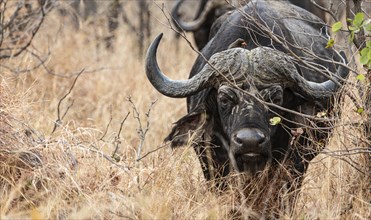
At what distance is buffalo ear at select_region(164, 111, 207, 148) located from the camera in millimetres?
5598

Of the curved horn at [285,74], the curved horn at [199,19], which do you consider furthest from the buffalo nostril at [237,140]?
the curved horn at [199,19]

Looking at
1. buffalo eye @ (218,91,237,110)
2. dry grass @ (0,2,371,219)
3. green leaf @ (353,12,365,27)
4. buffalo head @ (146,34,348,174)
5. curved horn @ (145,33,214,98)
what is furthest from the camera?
curved horn @ (145,33,214,98)

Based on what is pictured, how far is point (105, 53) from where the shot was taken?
396 inches

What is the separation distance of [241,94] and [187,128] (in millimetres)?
531

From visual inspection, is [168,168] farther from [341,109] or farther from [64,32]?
[64,32]

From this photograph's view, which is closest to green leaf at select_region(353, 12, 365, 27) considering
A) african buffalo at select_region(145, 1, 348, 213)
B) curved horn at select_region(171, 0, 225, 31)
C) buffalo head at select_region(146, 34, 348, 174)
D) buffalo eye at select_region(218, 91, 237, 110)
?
african buffalo at select_region(145, 1, 348, 213)

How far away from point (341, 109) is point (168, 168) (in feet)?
3.33

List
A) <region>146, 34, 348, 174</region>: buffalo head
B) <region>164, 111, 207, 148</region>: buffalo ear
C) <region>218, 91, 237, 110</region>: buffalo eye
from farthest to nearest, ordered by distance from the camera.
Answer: <region>164, 111, 207, 148</region>: buffalo ear, <region>218, 91, 237, 110</region>: buffalo eye, <region>146, 34, 348, 174</region>: buffalo head

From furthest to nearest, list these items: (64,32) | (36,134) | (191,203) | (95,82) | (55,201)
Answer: (64,32)
(95,82)
(36,134)
(191,203)
(55,201)

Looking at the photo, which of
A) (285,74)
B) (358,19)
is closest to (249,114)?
(285,74)

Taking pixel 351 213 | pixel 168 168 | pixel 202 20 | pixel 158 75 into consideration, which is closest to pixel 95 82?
pixel 202 20

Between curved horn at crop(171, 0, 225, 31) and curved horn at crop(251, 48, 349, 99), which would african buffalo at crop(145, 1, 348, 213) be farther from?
curved horn at crop(171, 0, 225, 31)

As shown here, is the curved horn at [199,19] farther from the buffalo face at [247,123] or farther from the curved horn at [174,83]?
the buffalo face at [247,123]

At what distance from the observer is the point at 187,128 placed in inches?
223
